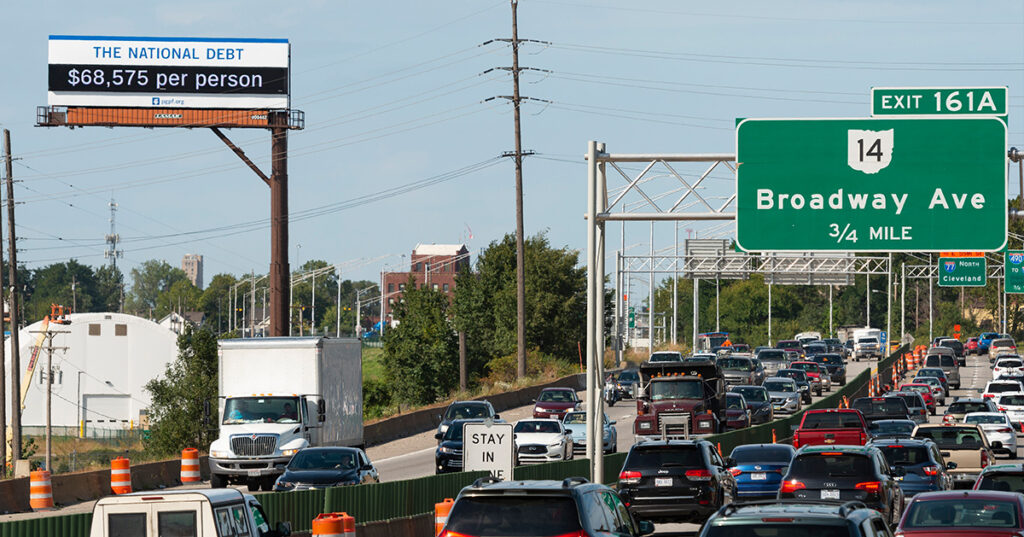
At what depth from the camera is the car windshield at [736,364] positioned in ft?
220

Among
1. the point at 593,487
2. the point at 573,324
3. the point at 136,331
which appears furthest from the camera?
the point at 136,331

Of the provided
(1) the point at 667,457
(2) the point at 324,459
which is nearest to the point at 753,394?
(2) the point at 324,459

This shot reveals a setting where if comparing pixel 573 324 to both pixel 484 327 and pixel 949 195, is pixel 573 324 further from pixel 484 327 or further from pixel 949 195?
pixel 949 195

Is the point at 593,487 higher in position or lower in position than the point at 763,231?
lower

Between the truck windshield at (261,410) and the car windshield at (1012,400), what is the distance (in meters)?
28.5

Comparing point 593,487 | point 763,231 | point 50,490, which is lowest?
point 50,490

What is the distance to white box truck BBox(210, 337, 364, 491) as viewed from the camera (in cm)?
3297

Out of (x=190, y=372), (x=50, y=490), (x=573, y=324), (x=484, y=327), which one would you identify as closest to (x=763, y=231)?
(x=50, y=490)

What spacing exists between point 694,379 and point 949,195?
54.2 feet

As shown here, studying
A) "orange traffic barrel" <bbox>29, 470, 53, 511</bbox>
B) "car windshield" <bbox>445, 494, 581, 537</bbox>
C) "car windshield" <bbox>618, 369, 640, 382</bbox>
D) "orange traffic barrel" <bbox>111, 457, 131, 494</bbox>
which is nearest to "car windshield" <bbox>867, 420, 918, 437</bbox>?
"orange traffic barrel" <bbox>111, 457, 131, 494</bbox>

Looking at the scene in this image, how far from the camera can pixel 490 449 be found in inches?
968

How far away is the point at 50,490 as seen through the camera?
97.0ft

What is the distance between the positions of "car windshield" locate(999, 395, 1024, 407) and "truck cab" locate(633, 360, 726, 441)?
14.1m

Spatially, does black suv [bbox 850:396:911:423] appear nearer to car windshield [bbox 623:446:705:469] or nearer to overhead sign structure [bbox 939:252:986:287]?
car windshield [bbox 623:446:705:469]
